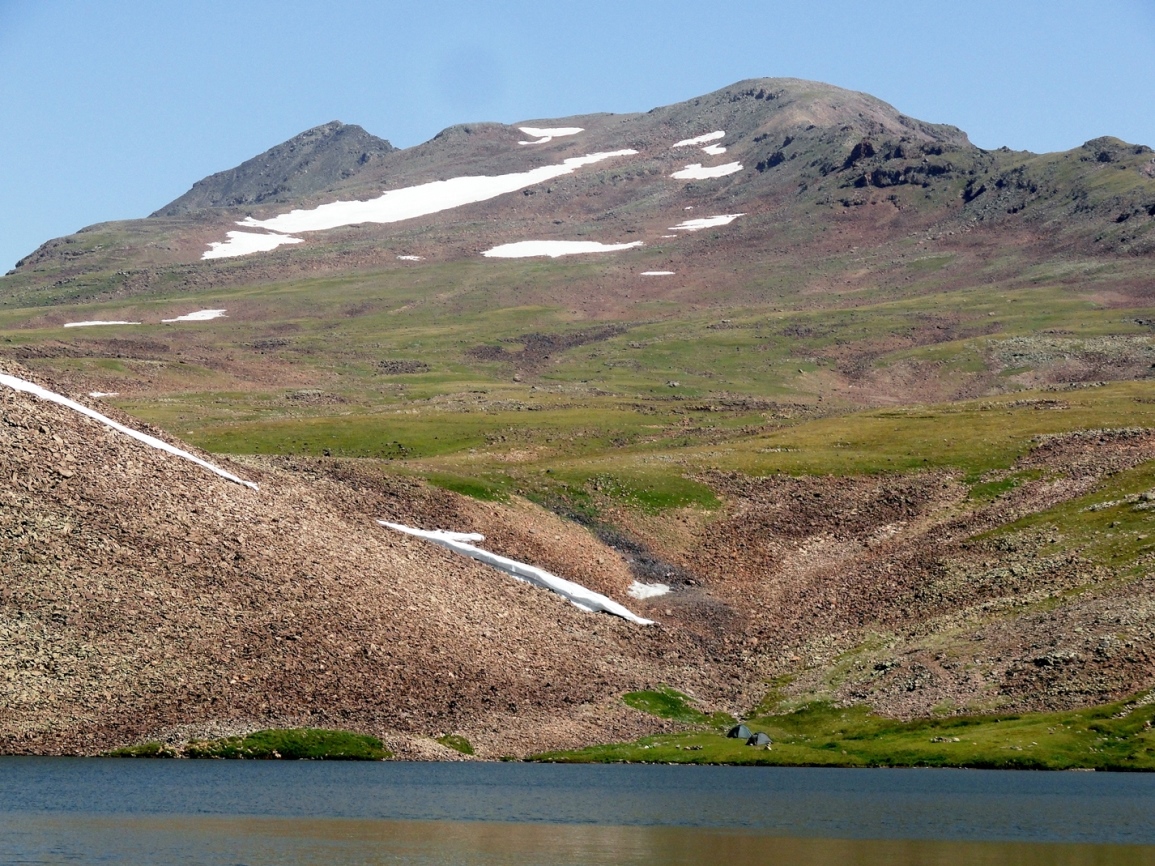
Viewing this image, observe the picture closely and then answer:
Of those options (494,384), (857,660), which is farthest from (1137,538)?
(494,384)

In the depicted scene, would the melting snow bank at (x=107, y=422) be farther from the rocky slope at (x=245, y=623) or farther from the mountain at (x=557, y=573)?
the rocky slope at (x=245, y=623)

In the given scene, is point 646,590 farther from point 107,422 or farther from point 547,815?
point 547,815

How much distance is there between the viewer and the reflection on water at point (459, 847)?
35.7 m

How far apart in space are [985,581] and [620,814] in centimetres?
3998

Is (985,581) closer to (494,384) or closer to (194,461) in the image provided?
(194,461)

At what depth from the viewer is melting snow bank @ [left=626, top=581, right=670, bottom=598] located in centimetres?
8081

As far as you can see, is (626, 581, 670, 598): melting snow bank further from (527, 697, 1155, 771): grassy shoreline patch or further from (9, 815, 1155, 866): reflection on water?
(9, 815, 1155, 866): reflection on water

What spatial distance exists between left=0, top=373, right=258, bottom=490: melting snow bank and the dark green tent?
92.5ft

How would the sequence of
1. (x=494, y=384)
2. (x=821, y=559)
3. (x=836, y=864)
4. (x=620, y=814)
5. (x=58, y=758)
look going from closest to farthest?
(x=836, y=864)
(x=620, y=814)
(x=58, y=758)
(x=821, y=559)
(x=494, y=384)

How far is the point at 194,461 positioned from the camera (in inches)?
2785

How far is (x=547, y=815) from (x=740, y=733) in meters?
21.2

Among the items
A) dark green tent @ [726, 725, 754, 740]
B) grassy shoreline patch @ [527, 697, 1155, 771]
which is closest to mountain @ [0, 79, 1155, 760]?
grassy shoreline patch @ [527, 697, 1155, 771]

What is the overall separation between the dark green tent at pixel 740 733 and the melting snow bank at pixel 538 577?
12.3m

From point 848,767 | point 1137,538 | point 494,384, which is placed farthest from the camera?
point 494,384
